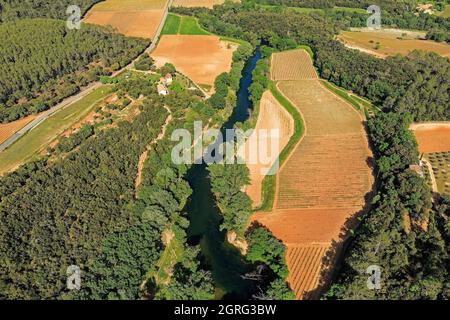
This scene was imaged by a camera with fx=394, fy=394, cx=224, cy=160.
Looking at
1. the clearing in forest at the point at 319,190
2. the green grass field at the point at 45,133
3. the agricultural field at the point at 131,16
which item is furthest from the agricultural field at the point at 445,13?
the green grass field at the point at 45,133

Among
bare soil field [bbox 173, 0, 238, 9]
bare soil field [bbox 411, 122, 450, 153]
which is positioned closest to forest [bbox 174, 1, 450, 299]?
bare soil field [bbox 411, 122, 450, 153]

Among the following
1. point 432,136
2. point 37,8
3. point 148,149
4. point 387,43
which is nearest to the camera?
point 148,149

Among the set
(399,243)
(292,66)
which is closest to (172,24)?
(292,66)

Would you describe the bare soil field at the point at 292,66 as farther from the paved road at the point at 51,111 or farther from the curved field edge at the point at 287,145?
the paved road at the point at 51,111

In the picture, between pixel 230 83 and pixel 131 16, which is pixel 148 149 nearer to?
pixel 230 83

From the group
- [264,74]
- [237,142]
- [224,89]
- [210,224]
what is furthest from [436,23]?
[210,224]

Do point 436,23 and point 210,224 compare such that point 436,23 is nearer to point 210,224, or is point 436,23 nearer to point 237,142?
point 237,142

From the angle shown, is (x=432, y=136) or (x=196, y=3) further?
(x=196, y=3)

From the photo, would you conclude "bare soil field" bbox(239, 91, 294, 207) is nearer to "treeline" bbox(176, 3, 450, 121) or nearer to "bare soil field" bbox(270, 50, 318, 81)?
"bare soil field" bbox(270, 50, 318, 81)
